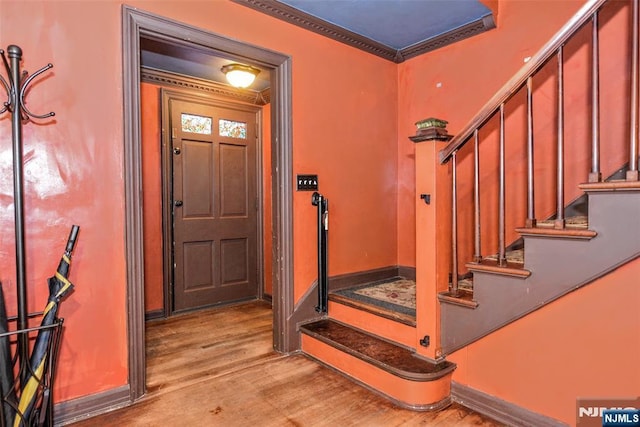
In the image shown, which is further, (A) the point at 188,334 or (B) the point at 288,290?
(A) the point at 188,334

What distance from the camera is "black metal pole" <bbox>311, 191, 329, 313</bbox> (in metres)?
2.95

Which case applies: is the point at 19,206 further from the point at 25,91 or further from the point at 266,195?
the point at 266,195

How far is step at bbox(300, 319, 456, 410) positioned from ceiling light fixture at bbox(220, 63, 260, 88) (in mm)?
2210

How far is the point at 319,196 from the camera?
2.96 metres

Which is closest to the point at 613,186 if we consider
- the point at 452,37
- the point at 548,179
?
the point at 548,179

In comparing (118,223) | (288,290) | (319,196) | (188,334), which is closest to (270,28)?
(319,196)

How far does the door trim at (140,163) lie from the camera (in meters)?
2.16

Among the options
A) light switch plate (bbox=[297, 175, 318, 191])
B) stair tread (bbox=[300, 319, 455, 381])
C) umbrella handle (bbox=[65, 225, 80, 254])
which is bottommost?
stair tread (bbox=[300, 319, 455, 381])

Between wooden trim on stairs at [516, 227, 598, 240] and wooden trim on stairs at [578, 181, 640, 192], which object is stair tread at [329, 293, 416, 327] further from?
wooden trim on stairs at [578, 181, 640, 192]

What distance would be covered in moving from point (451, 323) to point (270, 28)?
2371 mm

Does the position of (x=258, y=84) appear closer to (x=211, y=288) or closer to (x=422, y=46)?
(x=422, y=46)

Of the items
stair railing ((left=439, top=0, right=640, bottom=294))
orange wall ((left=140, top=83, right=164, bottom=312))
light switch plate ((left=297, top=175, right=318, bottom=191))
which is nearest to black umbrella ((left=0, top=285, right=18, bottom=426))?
light switch plate ((left=297, top=175, right=318, bottom=191))

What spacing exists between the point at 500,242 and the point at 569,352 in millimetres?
592

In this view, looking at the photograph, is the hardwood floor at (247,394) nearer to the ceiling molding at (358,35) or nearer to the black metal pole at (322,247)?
the black metal pole at (322,247)
